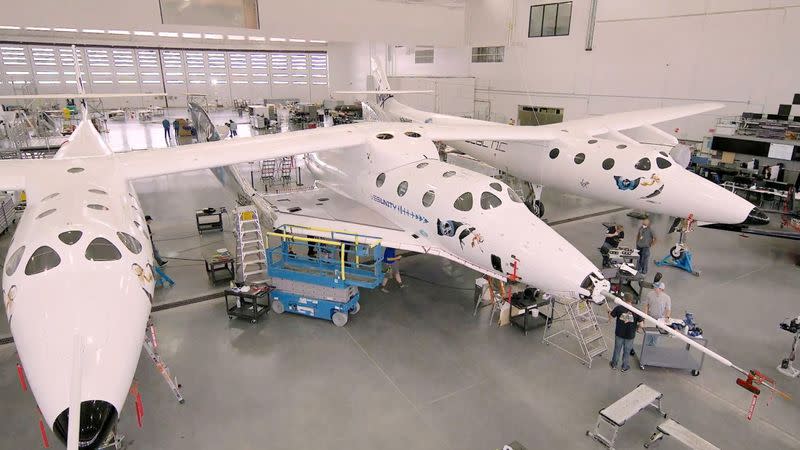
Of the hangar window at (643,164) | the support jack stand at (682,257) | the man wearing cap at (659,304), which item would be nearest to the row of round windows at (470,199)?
the man wearing cap at (659,304)

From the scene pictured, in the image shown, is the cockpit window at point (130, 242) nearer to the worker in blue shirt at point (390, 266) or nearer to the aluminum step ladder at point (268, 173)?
the worker in blue shirt at point (390, 266)

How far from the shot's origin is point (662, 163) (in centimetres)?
1370

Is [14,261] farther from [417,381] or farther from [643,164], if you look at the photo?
[643,164]

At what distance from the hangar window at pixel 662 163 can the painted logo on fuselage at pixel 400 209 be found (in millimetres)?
8106

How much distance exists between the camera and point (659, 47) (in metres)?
26.3

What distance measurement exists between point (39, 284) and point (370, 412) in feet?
18.4

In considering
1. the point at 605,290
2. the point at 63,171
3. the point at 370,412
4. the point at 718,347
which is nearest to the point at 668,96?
the point at 718,347

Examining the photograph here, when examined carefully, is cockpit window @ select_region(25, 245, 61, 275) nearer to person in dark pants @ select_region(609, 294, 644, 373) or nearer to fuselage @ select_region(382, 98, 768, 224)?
person in dark pants @ select_region(609, 294, 644, 373)

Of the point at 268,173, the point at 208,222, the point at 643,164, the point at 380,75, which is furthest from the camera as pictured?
the point at 380,75

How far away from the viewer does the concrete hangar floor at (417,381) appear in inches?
308

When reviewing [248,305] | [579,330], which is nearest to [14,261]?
[248,305]

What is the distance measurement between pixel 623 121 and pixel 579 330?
1236 cm

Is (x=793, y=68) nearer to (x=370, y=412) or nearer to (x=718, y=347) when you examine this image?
(x=718, y=347)

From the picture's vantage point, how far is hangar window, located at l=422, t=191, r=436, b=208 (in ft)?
35.2
